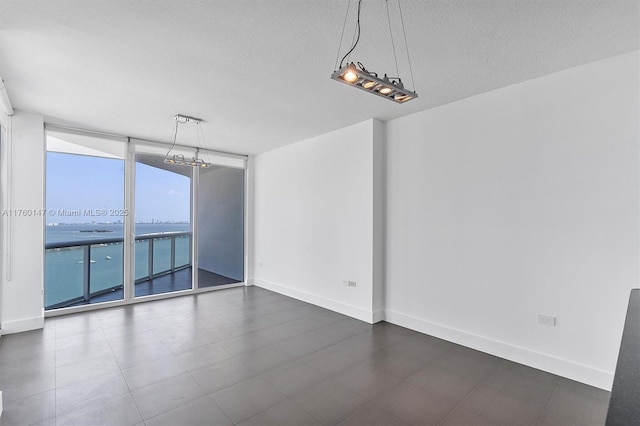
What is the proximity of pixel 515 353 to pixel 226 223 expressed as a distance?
18.2 feet

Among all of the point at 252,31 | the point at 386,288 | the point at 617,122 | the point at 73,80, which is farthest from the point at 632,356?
the point at 73,80

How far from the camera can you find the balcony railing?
4.66 metres

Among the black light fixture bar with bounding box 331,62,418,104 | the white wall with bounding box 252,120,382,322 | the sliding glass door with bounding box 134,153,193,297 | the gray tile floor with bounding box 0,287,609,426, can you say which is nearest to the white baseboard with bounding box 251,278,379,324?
the white wall with bounding box 252,120,382,322

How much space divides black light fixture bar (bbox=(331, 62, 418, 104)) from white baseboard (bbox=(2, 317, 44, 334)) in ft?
16.1

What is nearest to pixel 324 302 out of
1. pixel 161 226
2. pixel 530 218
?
pixel 530 218

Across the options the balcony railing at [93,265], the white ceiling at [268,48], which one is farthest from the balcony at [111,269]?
the white ceiling at [268,48]

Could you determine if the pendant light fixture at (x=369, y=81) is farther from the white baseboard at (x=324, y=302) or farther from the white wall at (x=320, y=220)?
the white baseboard at (x=324, y=302)

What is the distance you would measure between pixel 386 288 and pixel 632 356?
3401mm

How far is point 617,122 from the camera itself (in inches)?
102

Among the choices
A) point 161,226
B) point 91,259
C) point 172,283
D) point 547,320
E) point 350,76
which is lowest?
point 172,283

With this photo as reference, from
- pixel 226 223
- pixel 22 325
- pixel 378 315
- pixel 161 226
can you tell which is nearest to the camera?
pixel 22 325

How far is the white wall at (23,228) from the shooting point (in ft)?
12.7

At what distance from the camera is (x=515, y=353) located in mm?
3090

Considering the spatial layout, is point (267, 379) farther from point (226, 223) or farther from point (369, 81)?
point (226, 223)
